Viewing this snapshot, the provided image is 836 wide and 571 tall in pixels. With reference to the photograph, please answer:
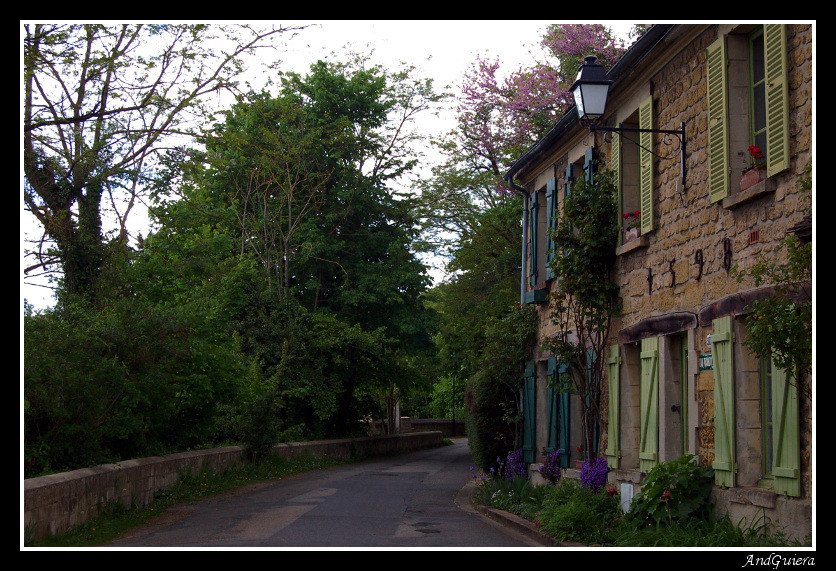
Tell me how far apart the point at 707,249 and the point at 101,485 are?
762 cm

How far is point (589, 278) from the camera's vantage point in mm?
12141

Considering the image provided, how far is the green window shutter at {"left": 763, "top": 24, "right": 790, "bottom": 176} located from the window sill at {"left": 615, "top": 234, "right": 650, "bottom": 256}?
3062mm

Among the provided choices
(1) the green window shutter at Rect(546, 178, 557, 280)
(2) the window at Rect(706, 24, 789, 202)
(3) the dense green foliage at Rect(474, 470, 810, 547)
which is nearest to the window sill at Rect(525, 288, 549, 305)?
(1) the green window shutter at Rect(546, 178, 557, 280)

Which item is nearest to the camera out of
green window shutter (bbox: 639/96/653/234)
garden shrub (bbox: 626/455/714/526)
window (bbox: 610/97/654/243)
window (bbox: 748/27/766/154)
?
window (bbox: 748/27/766/154)

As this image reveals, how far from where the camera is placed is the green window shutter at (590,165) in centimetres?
1278

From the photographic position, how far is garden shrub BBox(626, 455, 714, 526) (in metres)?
8.93

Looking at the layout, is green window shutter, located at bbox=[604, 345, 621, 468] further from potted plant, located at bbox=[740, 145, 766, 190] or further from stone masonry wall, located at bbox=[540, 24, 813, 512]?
potted plant, located at bbox=[740, 145, 766, 190]

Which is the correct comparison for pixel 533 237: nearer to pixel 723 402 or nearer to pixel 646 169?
pixel 646 169

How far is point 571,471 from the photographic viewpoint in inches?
519

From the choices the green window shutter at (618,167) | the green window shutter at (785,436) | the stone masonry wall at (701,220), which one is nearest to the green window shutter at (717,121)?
the stone masonry wall at (701,220)

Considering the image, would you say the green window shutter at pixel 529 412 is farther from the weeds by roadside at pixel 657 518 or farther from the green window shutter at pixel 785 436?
the green window shutter at pixel 785 436

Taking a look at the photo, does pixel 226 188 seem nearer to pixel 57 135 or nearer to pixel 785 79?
pixel 57 135

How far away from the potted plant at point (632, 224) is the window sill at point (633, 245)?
117 millimetres

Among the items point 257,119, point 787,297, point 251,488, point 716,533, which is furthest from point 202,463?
point 257,119
